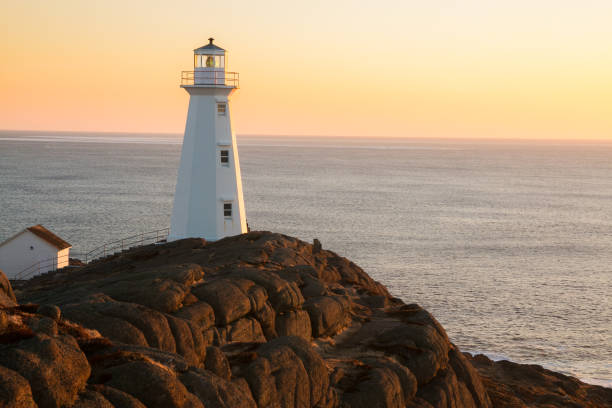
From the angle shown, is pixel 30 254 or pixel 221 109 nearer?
pixel 221 109

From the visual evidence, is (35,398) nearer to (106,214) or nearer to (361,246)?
(361,246)

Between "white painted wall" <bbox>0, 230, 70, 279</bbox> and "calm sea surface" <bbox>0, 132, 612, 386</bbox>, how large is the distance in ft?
73.5

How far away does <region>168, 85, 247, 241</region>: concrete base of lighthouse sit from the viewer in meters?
33.7

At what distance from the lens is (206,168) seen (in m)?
33.7

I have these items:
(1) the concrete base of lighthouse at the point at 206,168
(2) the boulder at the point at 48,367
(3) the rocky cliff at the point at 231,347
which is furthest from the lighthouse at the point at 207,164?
(2) the boulder at the point at 48,367

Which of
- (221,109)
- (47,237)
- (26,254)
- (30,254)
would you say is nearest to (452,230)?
(221,109)

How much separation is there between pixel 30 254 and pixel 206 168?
12856mm

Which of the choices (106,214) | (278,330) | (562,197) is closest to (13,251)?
(278,330)

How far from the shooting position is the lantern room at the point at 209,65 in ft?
111

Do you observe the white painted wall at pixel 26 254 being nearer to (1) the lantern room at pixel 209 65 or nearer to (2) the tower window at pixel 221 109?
(2) the tower window at pixel 221 109

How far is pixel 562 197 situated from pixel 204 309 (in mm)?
108156

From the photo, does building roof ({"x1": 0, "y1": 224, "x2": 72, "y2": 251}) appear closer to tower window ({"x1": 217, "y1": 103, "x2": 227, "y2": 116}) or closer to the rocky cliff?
tower window ({"x1": 217, "y1": 103, "x2": 227, "y2": 116})

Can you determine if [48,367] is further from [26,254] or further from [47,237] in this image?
[26,254]

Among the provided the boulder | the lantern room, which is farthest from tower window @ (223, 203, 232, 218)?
the boulder
